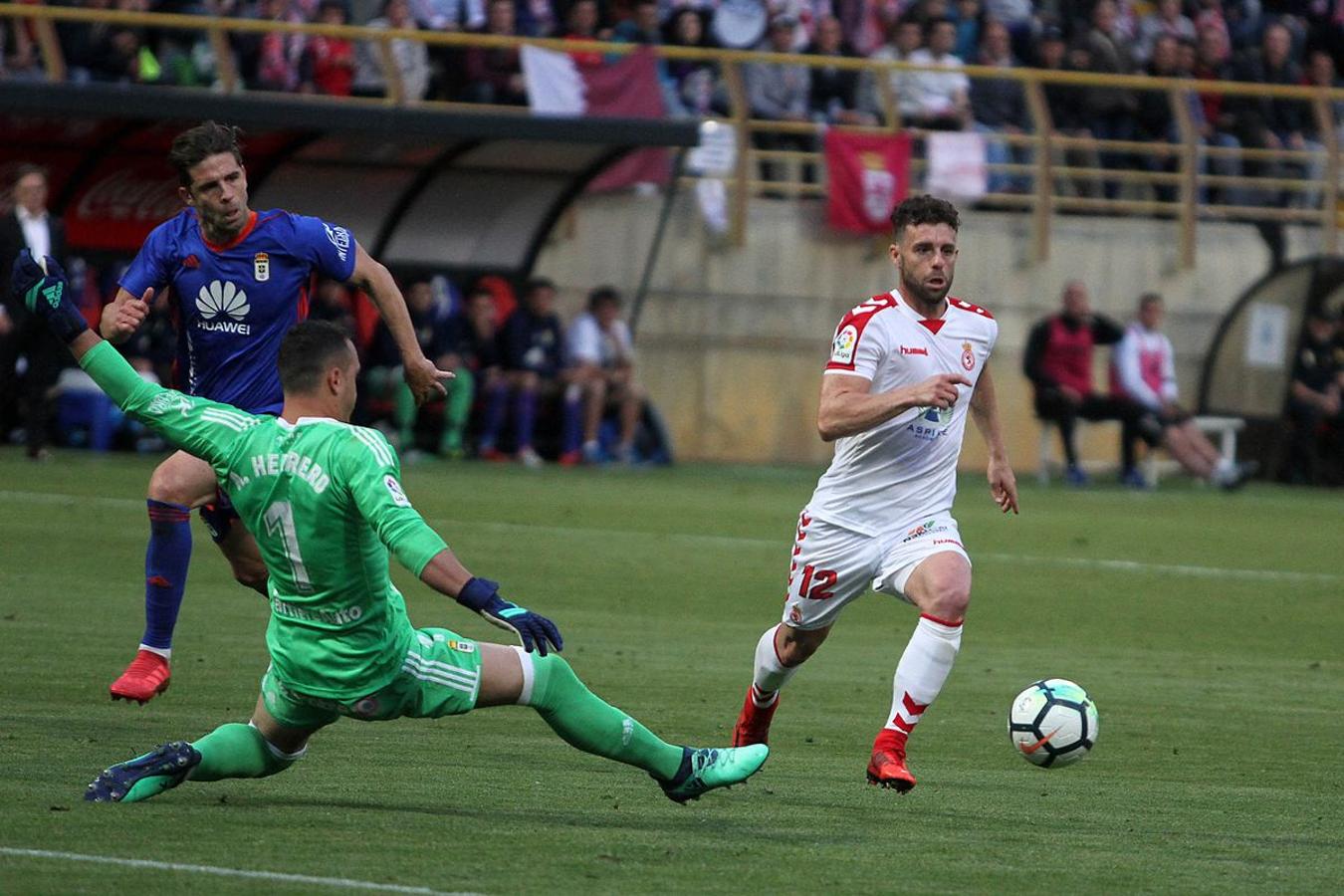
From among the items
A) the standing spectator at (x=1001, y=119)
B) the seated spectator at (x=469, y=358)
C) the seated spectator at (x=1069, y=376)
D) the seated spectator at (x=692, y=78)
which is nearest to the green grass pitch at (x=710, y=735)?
the seated spectator at (x=469, y=358)

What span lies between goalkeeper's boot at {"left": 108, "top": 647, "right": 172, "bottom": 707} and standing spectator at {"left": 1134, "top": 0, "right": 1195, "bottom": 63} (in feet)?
69.5

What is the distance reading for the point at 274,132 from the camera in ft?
68.7

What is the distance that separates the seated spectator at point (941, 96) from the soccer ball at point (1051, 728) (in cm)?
1808

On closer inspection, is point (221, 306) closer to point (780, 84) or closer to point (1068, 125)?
point (780, 84)

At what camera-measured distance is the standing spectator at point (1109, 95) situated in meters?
25.5

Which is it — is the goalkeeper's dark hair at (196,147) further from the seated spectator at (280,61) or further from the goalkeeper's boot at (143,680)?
the seated spectator at (280,61)

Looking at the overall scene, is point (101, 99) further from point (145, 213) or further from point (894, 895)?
point (894, 895)

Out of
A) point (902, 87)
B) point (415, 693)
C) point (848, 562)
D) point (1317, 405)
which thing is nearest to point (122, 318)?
point (415, 693)

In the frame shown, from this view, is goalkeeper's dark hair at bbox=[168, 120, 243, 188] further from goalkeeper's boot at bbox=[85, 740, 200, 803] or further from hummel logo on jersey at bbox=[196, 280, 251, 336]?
goalkeeper's boot at bbox=[85, 740, 200, 803]

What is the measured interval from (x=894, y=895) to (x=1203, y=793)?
6.98ft

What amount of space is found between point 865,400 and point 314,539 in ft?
7.17

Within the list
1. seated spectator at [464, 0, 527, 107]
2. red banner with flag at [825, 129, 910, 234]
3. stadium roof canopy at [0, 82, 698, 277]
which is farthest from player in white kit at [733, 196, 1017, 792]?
red banner with flag at [825, 129, 910, 234]

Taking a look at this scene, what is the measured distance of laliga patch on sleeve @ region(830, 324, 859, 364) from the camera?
745 centimetres

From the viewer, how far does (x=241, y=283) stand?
8234 mm
